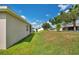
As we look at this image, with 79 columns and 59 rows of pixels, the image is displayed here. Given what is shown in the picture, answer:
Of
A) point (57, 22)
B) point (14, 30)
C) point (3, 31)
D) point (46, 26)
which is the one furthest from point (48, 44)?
point (3, 31)

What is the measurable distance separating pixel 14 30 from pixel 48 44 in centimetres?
76

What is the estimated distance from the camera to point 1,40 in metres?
4.70

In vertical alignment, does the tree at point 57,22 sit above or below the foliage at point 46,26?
above

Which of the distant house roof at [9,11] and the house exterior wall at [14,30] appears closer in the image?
the distant house roof at [9,11]

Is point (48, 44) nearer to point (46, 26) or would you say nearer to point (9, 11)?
point (46, 26)

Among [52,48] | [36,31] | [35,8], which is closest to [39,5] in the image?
[35,8]

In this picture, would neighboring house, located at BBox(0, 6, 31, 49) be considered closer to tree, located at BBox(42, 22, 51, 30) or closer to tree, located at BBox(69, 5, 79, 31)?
tree, located at BBox(42, 22, 51, 30)

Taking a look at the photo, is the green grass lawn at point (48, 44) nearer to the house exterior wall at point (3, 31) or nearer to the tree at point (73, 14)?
the house exterior wall at point (3, 31)

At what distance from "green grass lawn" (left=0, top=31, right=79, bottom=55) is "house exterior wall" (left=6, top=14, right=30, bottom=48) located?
0.13m

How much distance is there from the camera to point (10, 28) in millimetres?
4809

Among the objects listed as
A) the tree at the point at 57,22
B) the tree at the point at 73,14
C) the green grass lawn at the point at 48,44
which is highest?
the tree at the point at 73,14

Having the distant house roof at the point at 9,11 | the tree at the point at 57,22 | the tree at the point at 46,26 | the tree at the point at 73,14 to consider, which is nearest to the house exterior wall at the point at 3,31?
the distant house roof at the point at 9,11

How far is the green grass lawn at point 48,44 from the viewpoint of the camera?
4.65m

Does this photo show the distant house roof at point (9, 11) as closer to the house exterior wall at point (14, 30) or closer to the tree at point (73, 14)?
the house exterior wall at point (14, 30)
